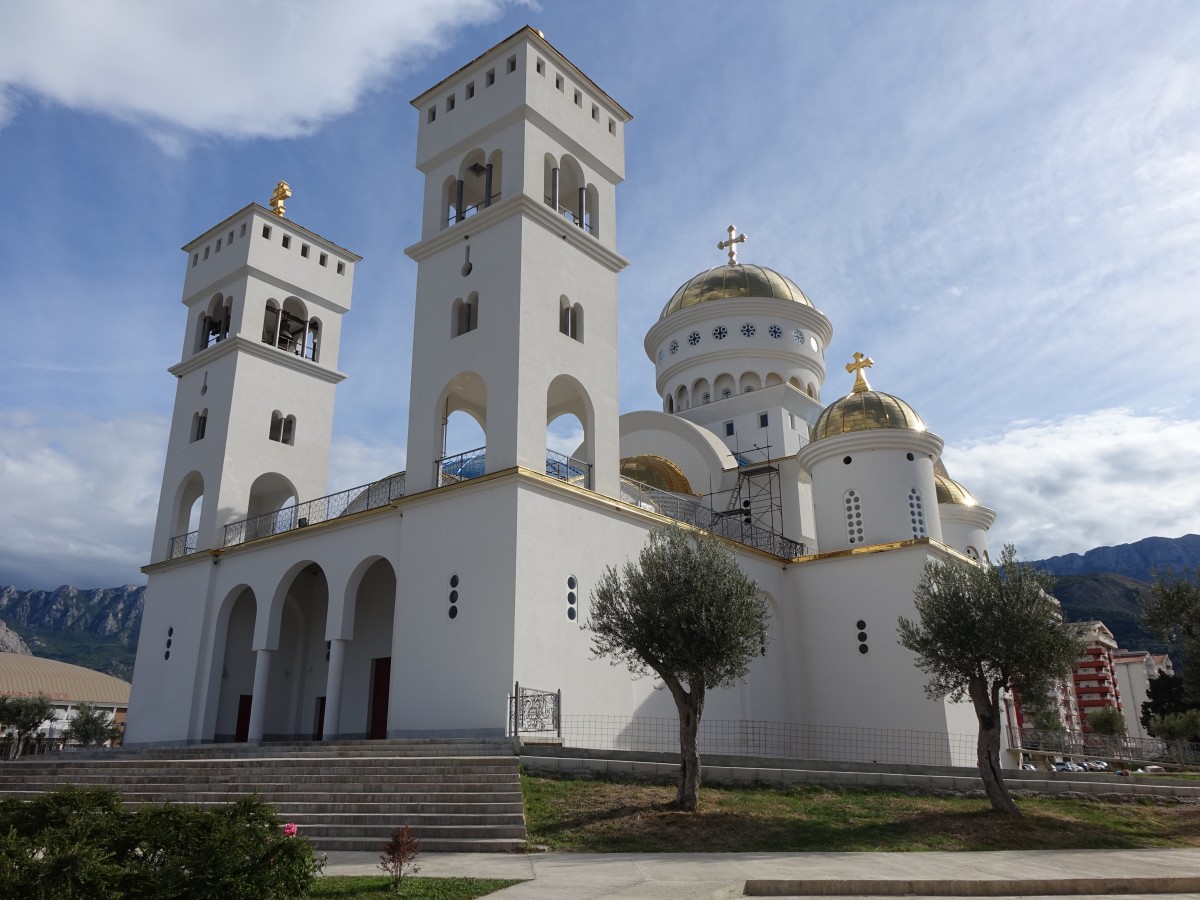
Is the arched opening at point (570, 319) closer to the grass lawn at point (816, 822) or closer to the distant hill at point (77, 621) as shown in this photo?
the grass lawn at point (816, 822)

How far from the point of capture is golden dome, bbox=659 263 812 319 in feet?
95.8

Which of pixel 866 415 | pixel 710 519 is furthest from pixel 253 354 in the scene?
pixel 866 415

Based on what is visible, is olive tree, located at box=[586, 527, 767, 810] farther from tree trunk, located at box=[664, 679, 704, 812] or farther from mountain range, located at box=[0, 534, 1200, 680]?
mountain range, located at box=[0, 534, 1200, 680]

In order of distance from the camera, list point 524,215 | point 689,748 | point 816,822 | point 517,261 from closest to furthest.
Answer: point 816,822 < point 689,748 < point 517,261 < point 524,215

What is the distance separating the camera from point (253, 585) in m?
20.2

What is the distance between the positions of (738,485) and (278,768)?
47.6ft

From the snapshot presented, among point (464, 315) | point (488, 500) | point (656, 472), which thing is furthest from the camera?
point (656, 472)

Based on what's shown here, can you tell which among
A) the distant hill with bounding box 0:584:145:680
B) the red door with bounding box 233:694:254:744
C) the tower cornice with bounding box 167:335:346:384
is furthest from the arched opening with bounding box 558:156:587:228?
the distant hill with bounding box 0:584:145:680

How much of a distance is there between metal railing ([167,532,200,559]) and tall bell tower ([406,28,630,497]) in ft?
24.7

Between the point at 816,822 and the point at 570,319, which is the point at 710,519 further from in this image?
the point at 816,822

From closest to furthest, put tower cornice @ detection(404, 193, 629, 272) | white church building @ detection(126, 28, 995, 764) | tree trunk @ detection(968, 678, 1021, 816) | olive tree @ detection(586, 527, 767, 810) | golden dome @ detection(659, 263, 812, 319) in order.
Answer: olive tree @ detection(586, 527, 767, 810), tree trunk @ detection(968, 678, 1021, 816), white church building @ detection(126, 28, 995, 764), tower cornice @ detection(404, 193, 629, 272), golden dome @ detection(659, 263, 812, 319)

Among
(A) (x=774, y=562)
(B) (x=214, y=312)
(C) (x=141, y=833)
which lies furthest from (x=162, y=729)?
(C) (x=141, y=833)

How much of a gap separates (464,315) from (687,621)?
892cm

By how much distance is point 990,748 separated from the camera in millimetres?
12852
